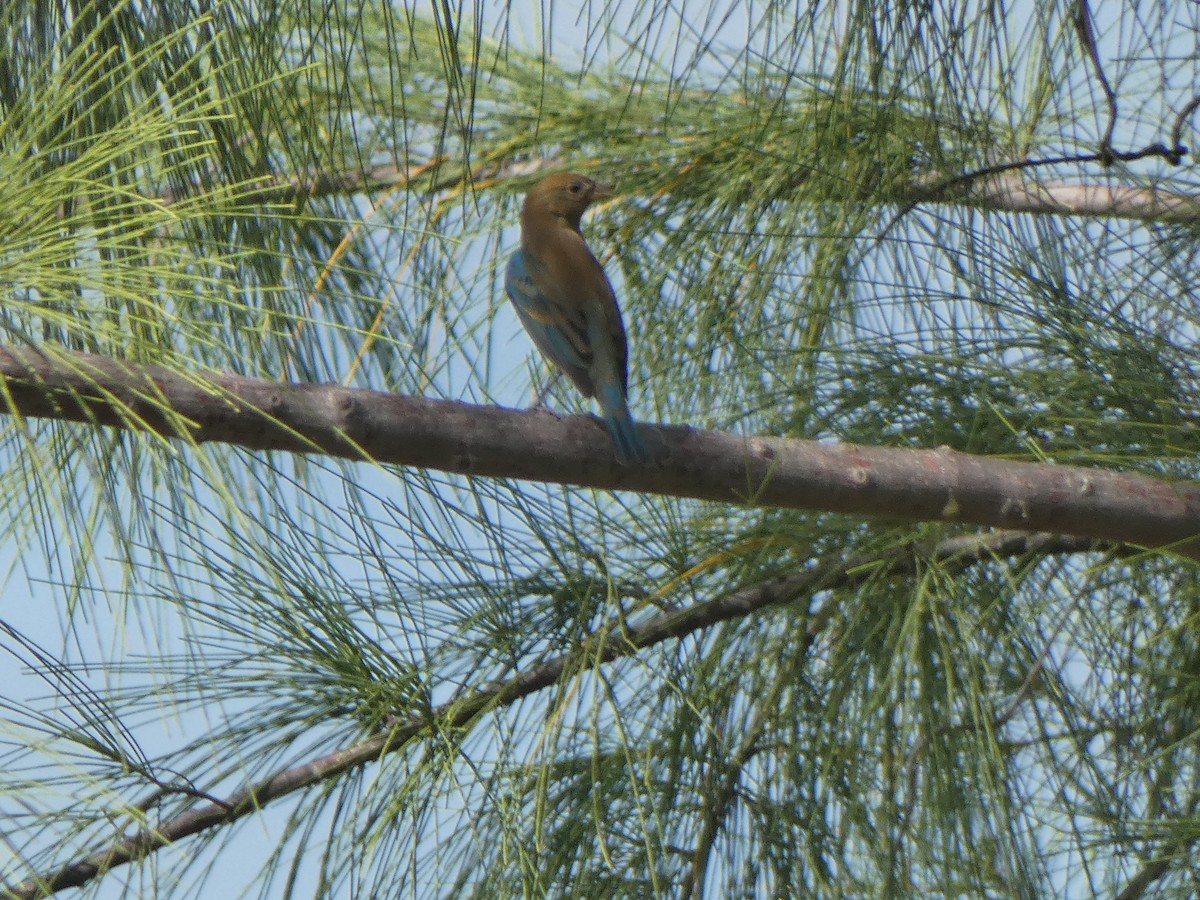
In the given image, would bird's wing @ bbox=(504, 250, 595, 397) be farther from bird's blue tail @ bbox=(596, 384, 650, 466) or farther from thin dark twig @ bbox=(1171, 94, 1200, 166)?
thin dark twig @ bbox=(1171, 94, 1200, 166)

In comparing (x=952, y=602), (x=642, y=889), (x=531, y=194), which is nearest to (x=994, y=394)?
(x=952, y=602)

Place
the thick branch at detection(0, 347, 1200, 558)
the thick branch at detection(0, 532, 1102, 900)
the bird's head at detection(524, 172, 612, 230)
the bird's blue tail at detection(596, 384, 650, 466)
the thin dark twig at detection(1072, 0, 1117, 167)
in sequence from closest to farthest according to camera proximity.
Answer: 1. the thick branch at detection(0, 347, 1200, 558)
2. the bird's blue tail at detection(596, 384, 650, 466)
3. the thick branch at detection(0, 532, 1102, 900)
4. the thin dark twig at detection(1072, 0, 1117, 167)
5. the bird's head at detection(524, 172, 612, 230)

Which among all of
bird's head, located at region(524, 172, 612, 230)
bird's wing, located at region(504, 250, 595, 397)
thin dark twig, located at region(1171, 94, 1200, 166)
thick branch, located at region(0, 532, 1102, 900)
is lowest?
thick branch, located at region(0, 532, 1102, 900)

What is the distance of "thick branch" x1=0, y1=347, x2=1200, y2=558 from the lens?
0.95m

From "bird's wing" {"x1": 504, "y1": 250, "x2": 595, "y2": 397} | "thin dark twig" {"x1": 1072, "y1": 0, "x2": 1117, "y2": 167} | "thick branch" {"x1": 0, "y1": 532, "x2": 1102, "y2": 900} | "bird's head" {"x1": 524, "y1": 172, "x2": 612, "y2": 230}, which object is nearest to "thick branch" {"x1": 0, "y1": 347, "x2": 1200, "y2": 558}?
"thick branch" {"x1": 0, "y1": 532, "x2": 1102, "y2": 900}

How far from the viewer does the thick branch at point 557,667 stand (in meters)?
1.27

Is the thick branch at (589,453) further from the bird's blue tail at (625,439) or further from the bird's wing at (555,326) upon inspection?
the bird's wing at (555,326)

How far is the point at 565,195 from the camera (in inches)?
80.9

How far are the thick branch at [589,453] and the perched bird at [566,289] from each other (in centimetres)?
45

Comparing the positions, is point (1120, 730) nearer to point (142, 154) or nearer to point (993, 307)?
point (993, 307)

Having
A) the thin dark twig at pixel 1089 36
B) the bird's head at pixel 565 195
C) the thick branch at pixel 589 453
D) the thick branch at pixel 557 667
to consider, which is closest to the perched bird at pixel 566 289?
the bird's head at pixel 565 195

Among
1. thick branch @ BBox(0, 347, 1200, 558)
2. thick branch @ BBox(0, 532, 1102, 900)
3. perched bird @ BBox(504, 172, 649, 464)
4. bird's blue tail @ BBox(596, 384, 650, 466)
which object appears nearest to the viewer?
thick branch @ BBox(0, 347, 1200, 558)

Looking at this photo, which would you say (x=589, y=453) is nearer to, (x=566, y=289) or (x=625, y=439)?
(x=625, y=439)

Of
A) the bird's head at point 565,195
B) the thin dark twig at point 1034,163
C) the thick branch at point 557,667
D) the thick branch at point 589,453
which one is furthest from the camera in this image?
the bird's head at point 565,195
